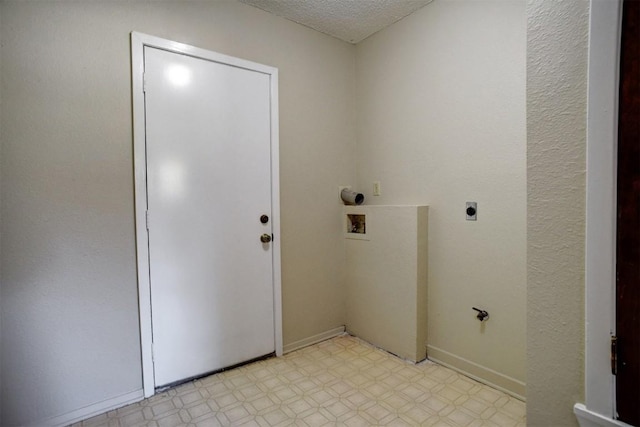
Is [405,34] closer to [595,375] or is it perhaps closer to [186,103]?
[186,103]

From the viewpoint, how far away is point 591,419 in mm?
666

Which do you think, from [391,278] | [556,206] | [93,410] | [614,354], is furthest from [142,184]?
[614,354]

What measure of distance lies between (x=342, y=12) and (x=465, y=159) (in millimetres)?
1340

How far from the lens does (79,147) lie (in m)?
1.58

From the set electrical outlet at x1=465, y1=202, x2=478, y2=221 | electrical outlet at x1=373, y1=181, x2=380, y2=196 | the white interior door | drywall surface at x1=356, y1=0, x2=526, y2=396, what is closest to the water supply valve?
drywall surface at x1=356, y1=0, x2=526, y2=396

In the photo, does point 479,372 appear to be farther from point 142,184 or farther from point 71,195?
point 71,195

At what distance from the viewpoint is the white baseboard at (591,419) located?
2.09 feet

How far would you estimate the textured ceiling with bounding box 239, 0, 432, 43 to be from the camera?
2082mm

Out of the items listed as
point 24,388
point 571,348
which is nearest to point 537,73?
point 571,348

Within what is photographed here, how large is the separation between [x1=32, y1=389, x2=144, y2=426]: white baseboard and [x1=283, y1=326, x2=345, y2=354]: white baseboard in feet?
3.20

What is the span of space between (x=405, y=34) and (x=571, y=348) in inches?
87.7

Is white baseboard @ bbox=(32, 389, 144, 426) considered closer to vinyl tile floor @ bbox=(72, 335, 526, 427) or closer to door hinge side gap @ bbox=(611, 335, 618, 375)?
vinyl tile floor @ bbox=(72, 335, 526, 427)

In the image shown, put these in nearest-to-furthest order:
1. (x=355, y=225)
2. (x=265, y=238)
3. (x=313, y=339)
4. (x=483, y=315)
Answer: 1. (x=483, y=315)
2. (x=265, y=238)
3. (x=313, y=339)
4. (x=355, y=225)

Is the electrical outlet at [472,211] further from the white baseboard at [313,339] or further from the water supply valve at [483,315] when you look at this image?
the white baseboard at [313,339]
